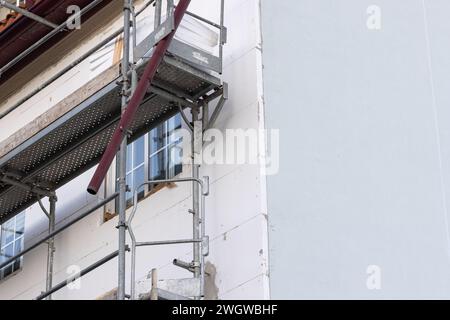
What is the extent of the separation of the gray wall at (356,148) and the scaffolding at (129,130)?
67 centimetres

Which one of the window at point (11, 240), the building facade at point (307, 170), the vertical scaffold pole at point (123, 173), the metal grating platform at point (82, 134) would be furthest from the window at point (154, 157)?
the window at point (11, 240)

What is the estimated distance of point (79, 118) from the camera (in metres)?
12.3

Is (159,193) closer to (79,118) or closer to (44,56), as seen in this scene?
(79,118)

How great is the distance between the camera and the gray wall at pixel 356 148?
11.2 meters

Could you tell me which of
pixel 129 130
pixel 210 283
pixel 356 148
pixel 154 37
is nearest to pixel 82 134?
pixel 129 130

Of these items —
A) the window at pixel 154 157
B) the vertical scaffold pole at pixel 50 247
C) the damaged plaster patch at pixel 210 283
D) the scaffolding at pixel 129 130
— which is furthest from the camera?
the vertical scaffold pole at pixel 50 247

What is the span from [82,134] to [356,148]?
283 cm

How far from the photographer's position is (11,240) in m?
14.6

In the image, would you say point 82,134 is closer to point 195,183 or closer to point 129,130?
point 129,130

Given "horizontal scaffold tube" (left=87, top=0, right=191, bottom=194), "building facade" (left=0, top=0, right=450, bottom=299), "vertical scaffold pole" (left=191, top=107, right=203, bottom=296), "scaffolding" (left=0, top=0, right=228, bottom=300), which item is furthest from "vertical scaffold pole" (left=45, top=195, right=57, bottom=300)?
"horizontal scaffold tube" (left=87, top=0, right=191, bottom=194)

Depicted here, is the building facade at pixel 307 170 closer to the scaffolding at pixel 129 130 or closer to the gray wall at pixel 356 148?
the gray wall at pixel 356 148

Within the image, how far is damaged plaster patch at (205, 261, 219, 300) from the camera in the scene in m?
11.0

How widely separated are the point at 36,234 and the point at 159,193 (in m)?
2.28

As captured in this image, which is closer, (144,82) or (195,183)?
(144,82)
